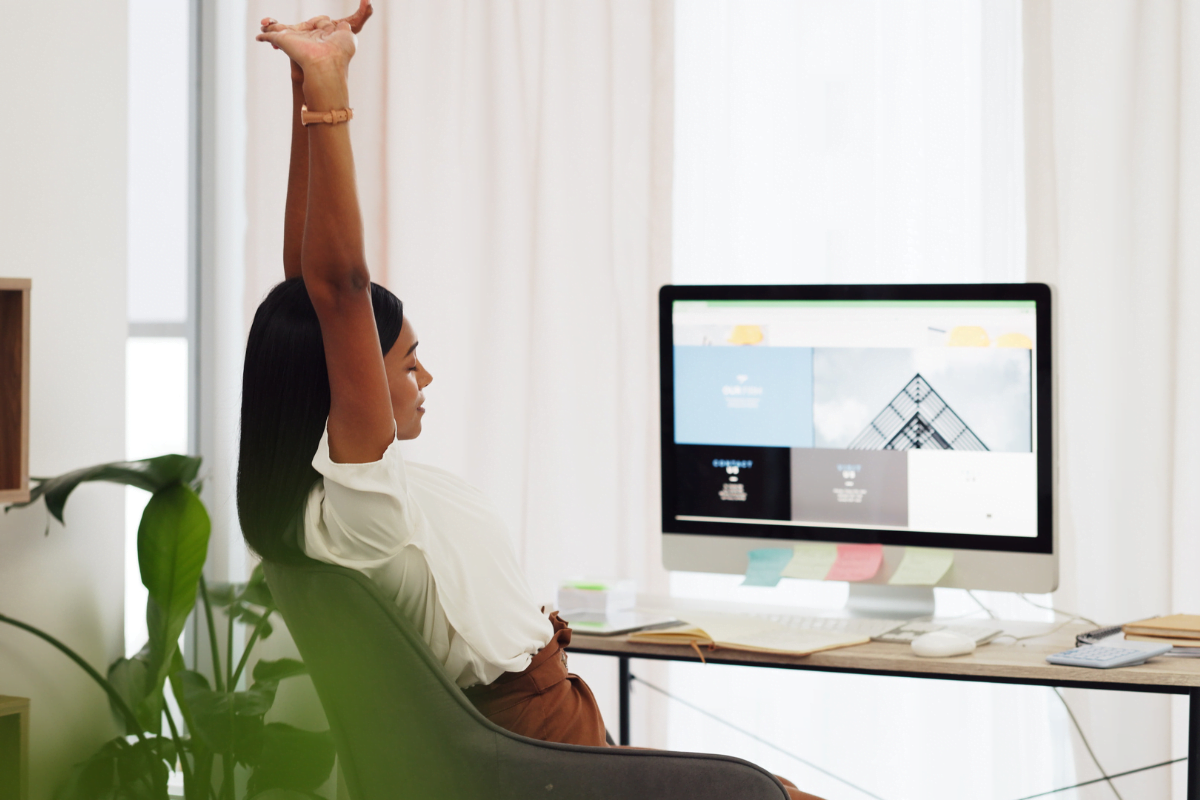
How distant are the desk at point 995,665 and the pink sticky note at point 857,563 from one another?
0.18 m

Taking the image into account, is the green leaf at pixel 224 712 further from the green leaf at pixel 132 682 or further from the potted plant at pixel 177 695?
the green leaf at pixel 132 682

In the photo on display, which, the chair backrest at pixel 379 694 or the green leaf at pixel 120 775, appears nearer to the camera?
the chair backrest at pixel 379 694

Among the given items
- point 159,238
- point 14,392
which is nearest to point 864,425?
point 14,392

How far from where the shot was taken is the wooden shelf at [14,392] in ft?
6.24

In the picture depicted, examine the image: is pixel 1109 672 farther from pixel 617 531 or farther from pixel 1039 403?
pixel 617 531

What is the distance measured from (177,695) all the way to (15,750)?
A: 0.36m

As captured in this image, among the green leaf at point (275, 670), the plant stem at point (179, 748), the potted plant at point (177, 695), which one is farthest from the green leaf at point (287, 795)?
the green leaf at point (275, 670)

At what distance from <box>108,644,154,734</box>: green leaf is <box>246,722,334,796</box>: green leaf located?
249 millimetres

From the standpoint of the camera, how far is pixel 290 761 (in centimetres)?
240

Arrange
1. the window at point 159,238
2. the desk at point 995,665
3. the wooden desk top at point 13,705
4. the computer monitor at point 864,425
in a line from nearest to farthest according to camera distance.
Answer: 1. the desk at point 995,665
2. the computer monitor at point 864,425
3. the wooden desk top at point 13,705
4. the window at point 159,238

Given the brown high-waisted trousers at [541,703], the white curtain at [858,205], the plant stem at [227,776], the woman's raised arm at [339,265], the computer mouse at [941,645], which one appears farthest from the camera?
the plant stem at [227,776]

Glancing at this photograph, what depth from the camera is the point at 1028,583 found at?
1678 millimetres

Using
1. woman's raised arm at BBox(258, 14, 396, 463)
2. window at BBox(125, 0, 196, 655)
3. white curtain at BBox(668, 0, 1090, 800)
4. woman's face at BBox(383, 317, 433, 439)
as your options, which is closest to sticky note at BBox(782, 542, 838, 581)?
white curtain at BBox(668, 0, 1090, 800)

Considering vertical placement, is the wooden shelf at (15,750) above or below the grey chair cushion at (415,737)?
below
